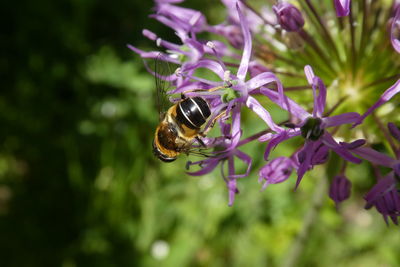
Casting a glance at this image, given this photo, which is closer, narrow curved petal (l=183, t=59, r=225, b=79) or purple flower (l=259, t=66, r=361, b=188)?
purple flower (l=259, t=66, r=361, b=188)

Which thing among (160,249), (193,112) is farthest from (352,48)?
(160,249)

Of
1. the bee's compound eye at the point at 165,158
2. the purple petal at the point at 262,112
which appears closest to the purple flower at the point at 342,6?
the purple petal at the point at 262,112

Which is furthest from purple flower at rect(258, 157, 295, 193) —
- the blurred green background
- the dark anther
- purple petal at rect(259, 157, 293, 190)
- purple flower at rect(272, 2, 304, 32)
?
the blurred green background

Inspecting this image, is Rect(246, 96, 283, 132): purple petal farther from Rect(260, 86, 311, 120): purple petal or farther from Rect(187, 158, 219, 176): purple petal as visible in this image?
Rect(187, 158, 219, 176): purple petal

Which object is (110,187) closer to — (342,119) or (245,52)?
(245,52)

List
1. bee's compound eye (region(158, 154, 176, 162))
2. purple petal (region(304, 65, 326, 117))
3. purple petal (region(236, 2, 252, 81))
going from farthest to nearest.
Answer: bee's compound eye (region(158, 154, 176, 162)), purple petal (region(236, 2, 252, 81)), purple petal (region(304, 65, 326, 117))

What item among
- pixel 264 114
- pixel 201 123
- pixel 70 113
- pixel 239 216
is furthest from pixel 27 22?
pixel 264 114

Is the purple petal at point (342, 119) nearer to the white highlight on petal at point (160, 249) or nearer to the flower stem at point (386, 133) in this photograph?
the flower stem at point (386, 133)

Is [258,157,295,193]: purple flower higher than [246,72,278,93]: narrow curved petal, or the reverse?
[246,72,278,93]: narrow curved petal
